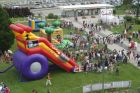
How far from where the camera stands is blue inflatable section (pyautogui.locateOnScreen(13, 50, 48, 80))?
115ft

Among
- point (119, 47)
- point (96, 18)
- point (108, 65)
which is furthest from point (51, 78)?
point (96, 18)

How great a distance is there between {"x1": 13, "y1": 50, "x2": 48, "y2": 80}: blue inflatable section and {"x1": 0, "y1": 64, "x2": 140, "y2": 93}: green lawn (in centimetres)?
60

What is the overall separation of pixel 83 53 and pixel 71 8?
2883cm

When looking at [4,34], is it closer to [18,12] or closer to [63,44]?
[63,44]

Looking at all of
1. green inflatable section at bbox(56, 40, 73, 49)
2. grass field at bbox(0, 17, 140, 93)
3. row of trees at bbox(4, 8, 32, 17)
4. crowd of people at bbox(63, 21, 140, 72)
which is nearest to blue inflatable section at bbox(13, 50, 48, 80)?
grass field at bbox(0, 17, 140, 93)

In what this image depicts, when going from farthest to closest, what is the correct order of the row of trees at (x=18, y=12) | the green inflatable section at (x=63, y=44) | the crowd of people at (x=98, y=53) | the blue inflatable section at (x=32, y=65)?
the row of trees at (x=18, y=12)
the green inflatable section at (x=63, y=44)
the crowd of people at (x=98, y=53)
the blue inflatable section at (x=32, y=65)

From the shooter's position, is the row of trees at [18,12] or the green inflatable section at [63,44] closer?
the green inflatable section at [63,44]

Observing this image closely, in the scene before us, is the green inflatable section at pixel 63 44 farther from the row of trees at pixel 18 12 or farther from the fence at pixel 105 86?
the row of trees at pixel 18 12

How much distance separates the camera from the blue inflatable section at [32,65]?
35.0 m

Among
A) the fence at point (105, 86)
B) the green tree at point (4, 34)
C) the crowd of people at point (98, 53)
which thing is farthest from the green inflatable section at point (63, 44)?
the fence at point (105, 86)

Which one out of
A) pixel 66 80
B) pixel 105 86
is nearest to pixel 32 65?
pixel 66 80

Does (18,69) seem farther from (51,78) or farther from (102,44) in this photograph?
(102,44)

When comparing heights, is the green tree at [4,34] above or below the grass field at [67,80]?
above

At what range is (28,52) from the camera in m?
35.3
